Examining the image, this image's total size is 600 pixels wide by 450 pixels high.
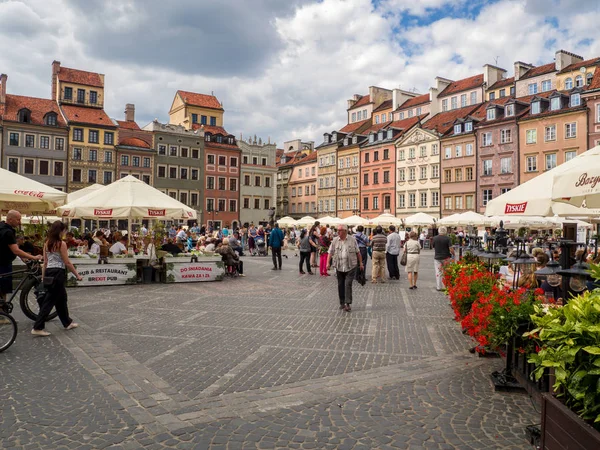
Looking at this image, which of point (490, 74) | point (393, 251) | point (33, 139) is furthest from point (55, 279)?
point (490, 74)

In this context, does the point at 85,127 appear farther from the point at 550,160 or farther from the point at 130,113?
the point at 550,160

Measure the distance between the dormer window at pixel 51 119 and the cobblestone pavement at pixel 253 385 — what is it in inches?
2110

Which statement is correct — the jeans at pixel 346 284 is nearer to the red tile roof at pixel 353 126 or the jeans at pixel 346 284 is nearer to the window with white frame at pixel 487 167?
the window with white frame at pixel 487 167

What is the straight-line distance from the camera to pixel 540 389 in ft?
15.8

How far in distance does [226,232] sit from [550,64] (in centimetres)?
3962

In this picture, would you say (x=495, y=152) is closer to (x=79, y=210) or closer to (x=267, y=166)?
(x=267, y=166)

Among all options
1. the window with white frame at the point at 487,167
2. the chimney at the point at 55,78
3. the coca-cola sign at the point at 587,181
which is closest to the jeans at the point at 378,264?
the coca-cola sign at the point at 587,181

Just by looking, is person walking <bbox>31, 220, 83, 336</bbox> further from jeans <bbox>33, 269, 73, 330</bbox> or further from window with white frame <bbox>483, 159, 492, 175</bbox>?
window with white frame <bbox>483, 159, 492, 175</bbox>

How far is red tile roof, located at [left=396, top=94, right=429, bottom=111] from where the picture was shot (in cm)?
6391

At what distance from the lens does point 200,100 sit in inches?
2918

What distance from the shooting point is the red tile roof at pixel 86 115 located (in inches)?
2327

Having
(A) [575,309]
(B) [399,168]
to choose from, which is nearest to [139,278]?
(A) [575,309]

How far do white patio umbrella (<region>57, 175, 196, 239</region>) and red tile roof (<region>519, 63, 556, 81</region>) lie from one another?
4655cm

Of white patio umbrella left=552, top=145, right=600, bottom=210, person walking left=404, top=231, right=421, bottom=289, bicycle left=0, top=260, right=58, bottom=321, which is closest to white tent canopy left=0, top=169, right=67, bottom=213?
bicycle left=0, top=260, right=58, bottom=321
